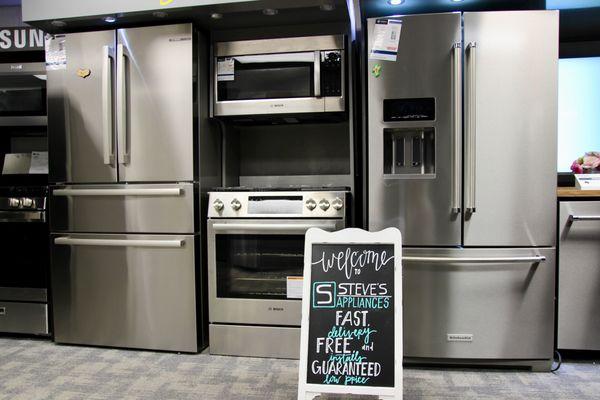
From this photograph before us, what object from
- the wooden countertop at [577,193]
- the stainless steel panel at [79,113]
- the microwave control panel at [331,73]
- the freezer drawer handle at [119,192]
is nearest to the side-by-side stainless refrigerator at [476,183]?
the wooden countertop at [577,193]

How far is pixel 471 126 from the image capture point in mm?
1923

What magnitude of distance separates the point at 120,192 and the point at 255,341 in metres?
1.15

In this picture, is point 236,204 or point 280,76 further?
point 280,76

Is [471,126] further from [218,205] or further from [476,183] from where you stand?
[218,205]

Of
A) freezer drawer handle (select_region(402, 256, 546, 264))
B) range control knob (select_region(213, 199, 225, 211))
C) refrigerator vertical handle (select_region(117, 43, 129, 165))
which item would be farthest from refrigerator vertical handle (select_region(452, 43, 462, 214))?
refrigerator vertical handle (select_region(117, 43, 129, 165))

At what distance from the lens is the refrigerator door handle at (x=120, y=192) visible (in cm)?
218

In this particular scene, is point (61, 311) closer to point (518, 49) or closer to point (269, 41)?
point (269, 41)

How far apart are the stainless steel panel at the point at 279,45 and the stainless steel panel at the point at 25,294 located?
185cm

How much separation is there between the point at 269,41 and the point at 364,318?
166 centimetres

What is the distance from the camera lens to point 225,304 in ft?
7.27

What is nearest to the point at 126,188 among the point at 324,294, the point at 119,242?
the point at 119,242

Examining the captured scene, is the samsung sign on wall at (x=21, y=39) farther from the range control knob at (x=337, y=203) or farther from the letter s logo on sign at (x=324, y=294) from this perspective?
the letter s logo on sign at (x=324, y=294)

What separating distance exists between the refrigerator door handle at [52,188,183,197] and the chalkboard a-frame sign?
3.01 ft

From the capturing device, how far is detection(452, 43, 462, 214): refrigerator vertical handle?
192 centimetres
